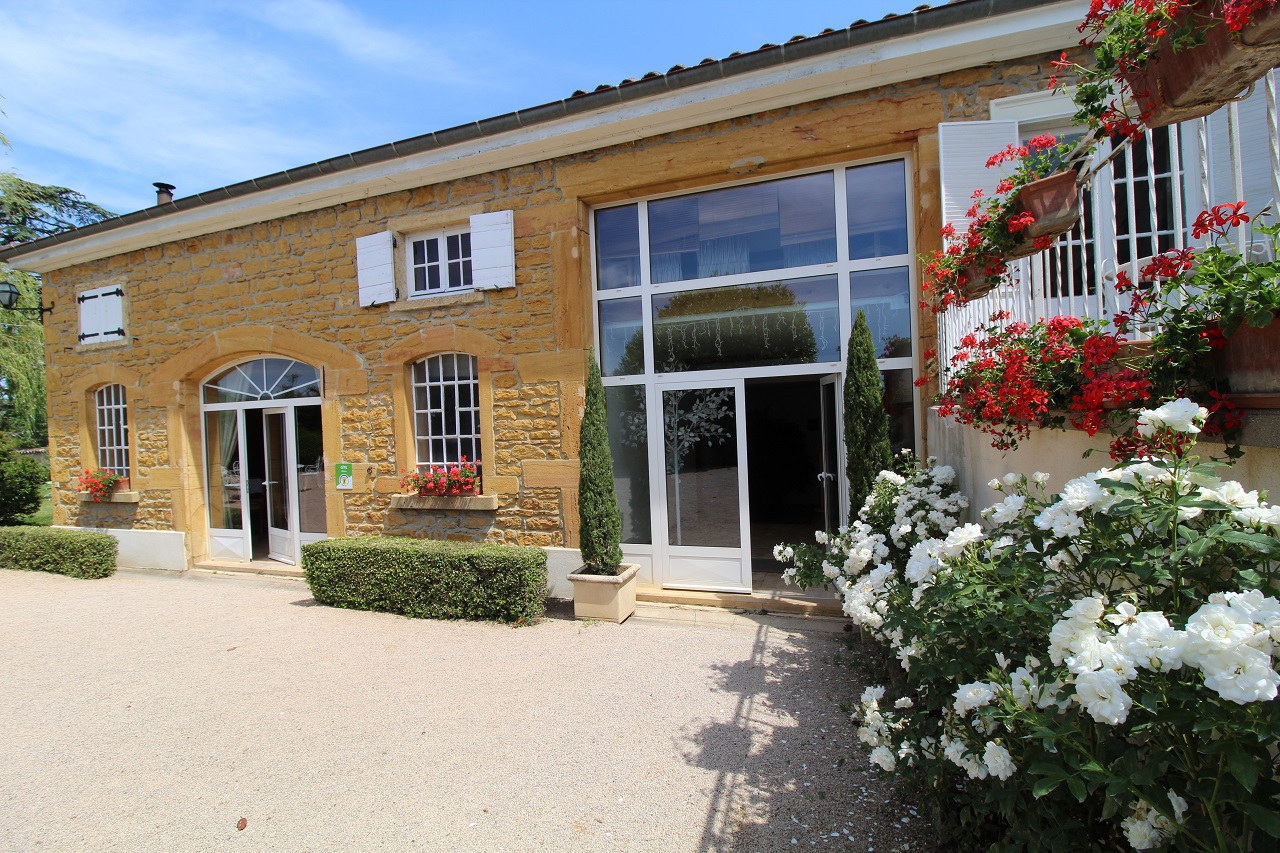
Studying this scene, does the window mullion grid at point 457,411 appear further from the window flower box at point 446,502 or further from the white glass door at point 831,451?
the white glass door at point 831,451

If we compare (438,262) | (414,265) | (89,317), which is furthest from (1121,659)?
(89,317)

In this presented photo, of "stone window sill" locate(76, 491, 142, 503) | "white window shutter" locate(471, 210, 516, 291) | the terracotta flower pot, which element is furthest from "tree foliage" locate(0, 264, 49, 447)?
the terracotta flower pot

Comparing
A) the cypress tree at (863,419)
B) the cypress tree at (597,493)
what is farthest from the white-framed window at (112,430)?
the cypress tree at (863,419)

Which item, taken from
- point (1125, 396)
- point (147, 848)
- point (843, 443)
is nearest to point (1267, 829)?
point (1125, 396)

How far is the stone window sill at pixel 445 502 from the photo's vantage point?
599 cm

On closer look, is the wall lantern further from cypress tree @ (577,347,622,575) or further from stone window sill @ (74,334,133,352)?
cypress tree @ (577,347,622,575)

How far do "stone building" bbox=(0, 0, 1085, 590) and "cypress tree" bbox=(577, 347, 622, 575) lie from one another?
44 centimetres

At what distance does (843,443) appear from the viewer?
5.12 m

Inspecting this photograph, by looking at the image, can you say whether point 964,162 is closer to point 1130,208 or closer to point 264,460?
point 1130,208

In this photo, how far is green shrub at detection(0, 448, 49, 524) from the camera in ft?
30.1

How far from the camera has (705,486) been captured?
5582 millimetres

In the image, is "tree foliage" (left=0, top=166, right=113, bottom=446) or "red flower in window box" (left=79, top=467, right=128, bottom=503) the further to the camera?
"tree foliage" (left=0, top=166, right=113, bottom=446)

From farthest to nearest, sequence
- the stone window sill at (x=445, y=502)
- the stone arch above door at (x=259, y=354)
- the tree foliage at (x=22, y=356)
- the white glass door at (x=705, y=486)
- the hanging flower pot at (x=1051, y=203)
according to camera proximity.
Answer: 1. the tree foliage at (x=22, y=356)
2. the stone arch above door at (x=259, y=354)
3. the stone window sill at (x=445, y=502)
4. the white glass door at (x=705, y=486)
5. the hanging flower pot at (x=1051, y=203)

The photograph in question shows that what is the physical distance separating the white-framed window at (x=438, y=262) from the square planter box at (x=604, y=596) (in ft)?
10.6
